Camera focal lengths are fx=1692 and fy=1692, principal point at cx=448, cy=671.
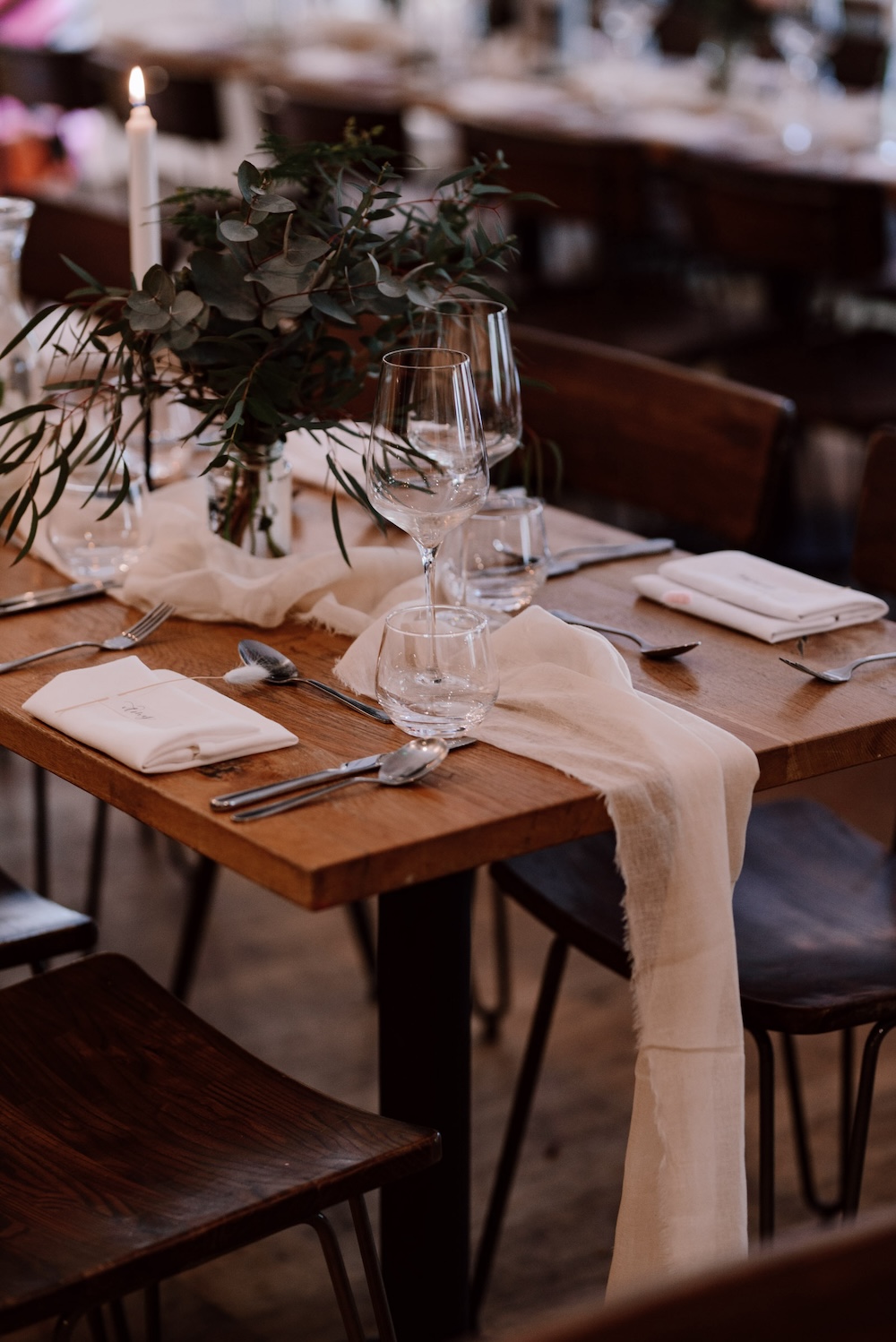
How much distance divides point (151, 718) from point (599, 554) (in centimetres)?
55

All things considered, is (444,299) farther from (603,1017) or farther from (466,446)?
(603,1017)

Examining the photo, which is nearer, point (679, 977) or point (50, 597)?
point (679, 977)

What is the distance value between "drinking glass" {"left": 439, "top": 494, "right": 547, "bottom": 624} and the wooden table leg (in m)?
0.24

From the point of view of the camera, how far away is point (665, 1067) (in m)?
1.12

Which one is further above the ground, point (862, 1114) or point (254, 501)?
point (254, 501)

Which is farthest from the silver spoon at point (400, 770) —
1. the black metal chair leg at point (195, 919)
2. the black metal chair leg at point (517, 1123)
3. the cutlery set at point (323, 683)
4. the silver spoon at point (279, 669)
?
the black metal chair leg at point (195, 919)

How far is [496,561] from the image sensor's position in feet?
4.66

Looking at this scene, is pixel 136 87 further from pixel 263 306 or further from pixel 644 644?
pixel 644 644

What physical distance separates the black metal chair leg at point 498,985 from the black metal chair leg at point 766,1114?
0.71 meters

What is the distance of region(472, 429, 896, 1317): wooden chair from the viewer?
1424 millimetres

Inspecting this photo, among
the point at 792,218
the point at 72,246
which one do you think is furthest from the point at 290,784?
the point at 792,218

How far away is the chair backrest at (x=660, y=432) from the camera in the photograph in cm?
179

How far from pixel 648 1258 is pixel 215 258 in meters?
0.80

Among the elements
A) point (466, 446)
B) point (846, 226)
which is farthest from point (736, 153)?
point (466, 446)
